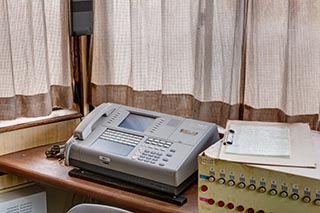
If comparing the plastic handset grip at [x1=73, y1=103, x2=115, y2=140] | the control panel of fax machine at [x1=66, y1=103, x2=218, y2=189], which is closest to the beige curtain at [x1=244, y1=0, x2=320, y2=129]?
the control panel of fax machine at [x1=66, y1=103, x2=218, y2=189]

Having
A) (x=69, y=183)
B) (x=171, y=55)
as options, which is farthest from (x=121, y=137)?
(x=171, y=55)

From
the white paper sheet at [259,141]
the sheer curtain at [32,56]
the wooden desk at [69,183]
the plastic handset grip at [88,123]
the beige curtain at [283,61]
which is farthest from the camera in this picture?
the sheer curtain at [32,56]

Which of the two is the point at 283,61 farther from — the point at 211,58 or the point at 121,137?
Answer: the point at 121,137

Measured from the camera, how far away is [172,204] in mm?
1674

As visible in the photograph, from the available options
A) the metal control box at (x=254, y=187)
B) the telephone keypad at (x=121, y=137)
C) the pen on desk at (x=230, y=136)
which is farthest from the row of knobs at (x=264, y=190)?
the telephone keypad at (x=121, y=137)

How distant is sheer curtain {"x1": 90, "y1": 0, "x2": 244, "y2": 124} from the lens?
1948 mm

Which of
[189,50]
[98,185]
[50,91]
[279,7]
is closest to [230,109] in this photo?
[189,50]

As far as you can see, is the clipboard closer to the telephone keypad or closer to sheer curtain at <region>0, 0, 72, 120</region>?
the telephone keypad

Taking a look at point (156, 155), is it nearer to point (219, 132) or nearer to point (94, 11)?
point (219, 132)

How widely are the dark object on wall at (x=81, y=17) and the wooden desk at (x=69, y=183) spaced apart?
50cm

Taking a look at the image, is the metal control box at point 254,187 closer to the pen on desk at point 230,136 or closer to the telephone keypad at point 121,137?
the pen on desk at point 230,136

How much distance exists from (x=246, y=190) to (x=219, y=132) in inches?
19.2

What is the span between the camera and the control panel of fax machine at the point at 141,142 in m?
1.72

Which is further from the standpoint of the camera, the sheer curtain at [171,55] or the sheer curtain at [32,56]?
the sheer curtain at [32,56]
